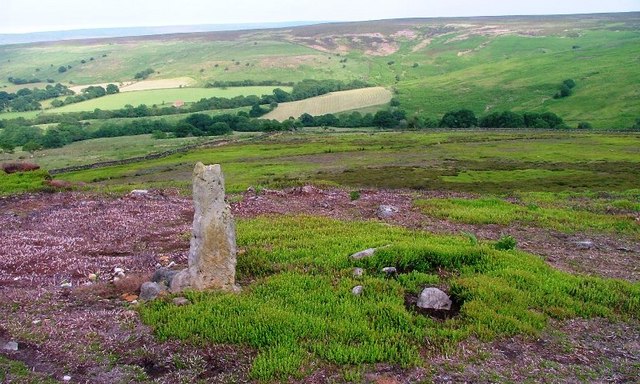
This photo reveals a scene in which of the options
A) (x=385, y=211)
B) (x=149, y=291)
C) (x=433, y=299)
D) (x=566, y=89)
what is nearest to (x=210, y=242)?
(x=149, y=291)

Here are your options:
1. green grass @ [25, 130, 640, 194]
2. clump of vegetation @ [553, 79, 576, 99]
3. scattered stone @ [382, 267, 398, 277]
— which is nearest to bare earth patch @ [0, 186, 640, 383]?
scattered stone @ [382, 267, 398, 277]

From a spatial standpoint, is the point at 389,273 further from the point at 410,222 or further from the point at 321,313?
the point at 410,222

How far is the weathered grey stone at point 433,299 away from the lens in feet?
46.5

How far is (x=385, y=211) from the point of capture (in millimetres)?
27344

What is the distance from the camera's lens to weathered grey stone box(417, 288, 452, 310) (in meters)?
14.2

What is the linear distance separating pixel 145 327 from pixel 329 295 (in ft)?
15.2

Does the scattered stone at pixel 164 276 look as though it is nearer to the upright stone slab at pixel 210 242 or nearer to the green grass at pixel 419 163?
the upright stone slab at pixel 210 242

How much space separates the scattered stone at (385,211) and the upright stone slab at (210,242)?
12.1 meters

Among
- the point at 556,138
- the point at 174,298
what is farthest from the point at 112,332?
the point at 556,138

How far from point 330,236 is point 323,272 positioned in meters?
4.54

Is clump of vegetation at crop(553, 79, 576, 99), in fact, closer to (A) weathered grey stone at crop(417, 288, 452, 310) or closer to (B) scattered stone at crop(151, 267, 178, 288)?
(A) weathered grey stone at crop(417, 288, 452, 310)

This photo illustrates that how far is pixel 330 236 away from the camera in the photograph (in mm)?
20984

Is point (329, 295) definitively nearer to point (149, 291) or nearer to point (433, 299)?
point (433, 299)

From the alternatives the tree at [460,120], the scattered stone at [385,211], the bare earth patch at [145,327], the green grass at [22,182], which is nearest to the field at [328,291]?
the bare earth patch at [145,327]
